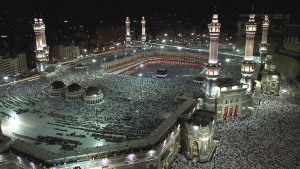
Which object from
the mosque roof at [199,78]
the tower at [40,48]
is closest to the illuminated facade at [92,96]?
the mosque roof at [199,78]

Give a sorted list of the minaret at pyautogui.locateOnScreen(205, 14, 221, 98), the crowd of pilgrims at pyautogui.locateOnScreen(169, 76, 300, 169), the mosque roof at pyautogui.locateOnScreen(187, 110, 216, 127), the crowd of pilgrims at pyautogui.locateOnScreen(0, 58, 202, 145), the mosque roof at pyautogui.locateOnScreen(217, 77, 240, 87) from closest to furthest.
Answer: the crowd of pilgrims at pyautogui.locateOnScreen(169, 76, 300, 169)
the mosque roof at pyautogui.locateOnScreen(187, 110, 216, 127)
the crowd of pilgrims at pyautogui.locateOnScreen(0, 58, 202, 145)
the minaret at pyautogui.locateOnScreen(205, 14, 221, 98)
the mosque roof at pyautogui.locateOnScreen(217, 77, 240, 87)

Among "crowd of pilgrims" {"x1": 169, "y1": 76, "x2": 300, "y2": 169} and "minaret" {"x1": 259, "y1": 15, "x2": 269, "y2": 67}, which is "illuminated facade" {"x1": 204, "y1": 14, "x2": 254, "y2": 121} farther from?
"minaret" {"x1": 259, "y1": 15, "x2": 269, "y2": 67}

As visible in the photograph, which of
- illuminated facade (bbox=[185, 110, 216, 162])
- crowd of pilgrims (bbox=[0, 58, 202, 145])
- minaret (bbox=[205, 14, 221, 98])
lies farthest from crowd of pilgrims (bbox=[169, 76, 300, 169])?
crowd of pilgrims (bbox=[0, 58, 202, 145])

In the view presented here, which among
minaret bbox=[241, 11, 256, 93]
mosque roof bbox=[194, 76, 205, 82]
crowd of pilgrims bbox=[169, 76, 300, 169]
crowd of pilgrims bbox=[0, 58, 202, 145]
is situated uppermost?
minaret bbox=[241, 11, 256, 93]

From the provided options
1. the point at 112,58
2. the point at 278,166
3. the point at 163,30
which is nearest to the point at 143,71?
the point at 112,58

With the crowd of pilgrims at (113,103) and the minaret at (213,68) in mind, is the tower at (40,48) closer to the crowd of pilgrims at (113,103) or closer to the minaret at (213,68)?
the crowd of pilgrims at (113,103)

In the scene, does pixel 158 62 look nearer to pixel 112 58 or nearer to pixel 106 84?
pixel 112 58
